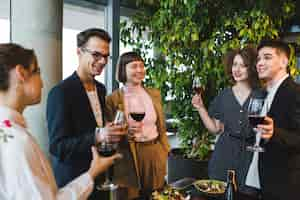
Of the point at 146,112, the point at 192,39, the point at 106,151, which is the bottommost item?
the point at 106,151

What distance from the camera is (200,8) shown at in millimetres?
3744

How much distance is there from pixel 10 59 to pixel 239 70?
1.84 metres

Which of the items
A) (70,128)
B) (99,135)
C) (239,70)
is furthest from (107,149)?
(239,70)

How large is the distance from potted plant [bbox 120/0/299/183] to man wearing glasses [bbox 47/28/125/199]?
169 centimetres

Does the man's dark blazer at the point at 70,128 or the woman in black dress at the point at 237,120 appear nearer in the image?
the man's dark blazer at the point at 70,128

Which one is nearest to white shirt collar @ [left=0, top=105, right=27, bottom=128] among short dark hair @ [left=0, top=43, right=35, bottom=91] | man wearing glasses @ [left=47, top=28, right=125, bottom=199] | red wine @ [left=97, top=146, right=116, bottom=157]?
short dark hair @ [left=0, top=43, right=35, bottom=91]

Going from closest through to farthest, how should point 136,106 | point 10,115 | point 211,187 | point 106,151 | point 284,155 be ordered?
point 10,115, point 106,151, point 211,187, point 284,155, point 136,106

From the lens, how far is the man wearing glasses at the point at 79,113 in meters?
1.97

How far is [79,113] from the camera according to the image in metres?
2.06

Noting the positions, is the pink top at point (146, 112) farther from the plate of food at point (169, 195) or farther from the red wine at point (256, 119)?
the red wine at point (256, 119)

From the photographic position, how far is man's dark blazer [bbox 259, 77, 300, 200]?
2.25m

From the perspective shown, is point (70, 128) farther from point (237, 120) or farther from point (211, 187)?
point (237, 120)

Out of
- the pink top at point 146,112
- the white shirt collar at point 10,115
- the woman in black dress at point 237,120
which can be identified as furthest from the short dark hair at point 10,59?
the woman in black dress at point 237,120

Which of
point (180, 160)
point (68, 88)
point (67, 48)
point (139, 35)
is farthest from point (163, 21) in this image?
point (68, 88)
